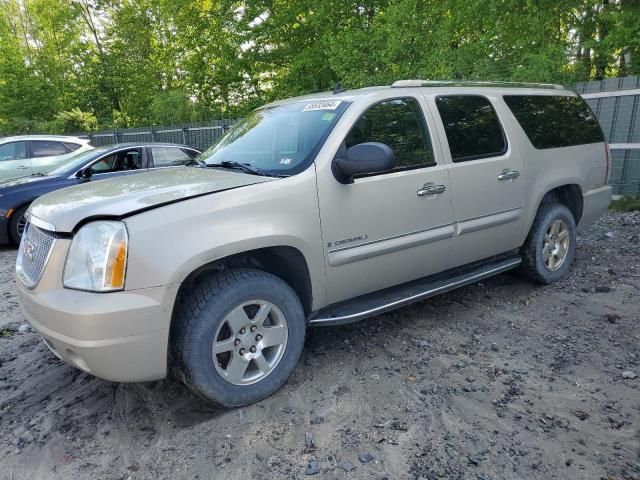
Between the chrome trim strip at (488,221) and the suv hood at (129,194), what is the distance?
69.0 inches

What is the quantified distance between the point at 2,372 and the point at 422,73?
10.6 m

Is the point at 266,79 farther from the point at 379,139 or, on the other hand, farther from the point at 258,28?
the point at 379,139

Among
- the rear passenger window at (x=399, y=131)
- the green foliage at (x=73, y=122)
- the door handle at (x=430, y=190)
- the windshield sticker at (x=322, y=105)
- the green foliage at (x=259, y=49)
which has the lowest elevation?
the door handle at (x=430, y=190)

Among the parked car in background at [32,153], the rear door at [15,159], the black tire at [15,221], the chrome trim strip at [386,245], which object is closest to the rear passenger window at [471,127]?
the chrome trim strip at [386,245]

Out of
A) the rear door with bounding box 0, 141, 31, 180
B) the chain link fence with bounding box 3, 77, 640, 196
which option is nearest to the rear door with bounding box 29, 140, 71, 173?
the rear door with bounding box 0, 141, 31, 180

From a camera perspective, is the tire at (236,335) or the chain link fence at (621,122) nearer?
the tire at (236,335)

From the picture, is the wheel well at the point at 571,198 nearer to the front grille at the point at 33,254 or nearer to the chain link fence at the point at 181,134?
the front grille at the point at 33,254

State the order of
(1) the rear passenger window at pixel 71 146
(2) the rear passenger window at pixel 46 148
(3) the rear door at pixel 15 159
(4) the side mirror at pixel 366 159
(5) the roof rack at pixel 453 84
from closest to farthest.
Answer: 1. (4) the side mirror at pixel 366 159
2. (5) the roof rack at pixel 453 84
3. (3) the rear door at pixel 15 159
4. (2) the rear passenger window at pixel 46 148
5. (1) the rear passenger window at pixel 71 146

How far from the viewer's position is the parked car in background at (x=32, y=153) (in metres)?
10.3

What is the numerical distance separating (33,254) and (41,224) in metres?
0.21

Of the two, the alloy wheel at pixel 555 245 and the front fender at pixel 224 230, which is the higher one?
the front fender at pixel 224 230

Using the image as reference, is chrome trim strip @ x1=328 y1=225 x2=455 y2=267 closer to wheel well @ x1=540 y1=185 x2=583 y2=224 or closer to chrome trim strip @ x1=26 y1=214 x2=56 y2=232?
chrome trim strip @ x1=26 y1=214 x2=56 y2=232

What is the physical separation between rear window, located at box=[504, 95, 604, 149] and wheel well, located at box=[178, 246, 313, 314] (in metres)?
2.72

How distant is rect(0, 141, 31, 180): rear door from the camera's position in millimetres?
10258
